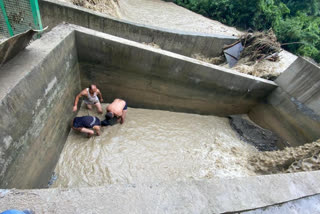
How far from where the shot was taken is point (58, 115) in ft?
10.9

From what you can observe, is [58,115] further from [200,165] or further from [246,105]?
[246,105]

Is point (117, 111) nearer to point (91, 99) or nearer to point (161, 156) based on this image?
point (91, 99)

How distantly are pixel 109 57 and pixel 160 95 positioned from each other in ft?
6.01

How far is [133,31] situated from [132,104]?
2.99 m

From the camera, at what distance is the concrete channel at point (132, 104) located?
4.99 feet

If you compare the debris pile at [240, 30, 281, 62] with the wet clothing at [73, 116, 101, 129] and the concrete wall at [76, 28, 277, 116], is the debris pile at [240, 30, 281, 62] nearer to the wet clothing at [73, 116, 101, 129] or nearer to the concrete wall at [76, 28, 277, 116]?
the concrete wall at [76, 28, 277, 116]

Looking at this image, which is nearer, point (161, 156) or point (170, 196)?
point (170, 196)

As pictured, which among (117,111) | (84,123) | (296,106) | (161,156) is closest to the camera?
(84,123)

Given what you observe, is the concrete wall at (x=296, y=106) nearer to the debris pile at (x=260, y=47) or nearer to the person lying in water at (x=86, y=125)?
the debris pile at (x=260, y=47)

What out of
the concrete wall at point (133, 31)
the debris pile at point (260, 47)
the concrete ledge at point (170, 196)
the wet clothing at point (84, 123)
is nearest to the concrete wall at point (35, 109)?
the wet clothing at point (84, 123)

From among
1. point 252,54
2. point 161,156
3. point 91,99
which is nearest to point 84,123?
point 91,99

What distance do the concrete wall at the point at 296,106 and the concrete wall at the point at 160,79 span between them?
0.37 metres

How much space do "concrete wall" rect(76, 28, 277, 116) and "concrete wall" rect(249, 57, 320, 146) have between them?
37 centimetres

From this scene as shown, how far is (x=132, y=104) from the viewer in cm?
504
